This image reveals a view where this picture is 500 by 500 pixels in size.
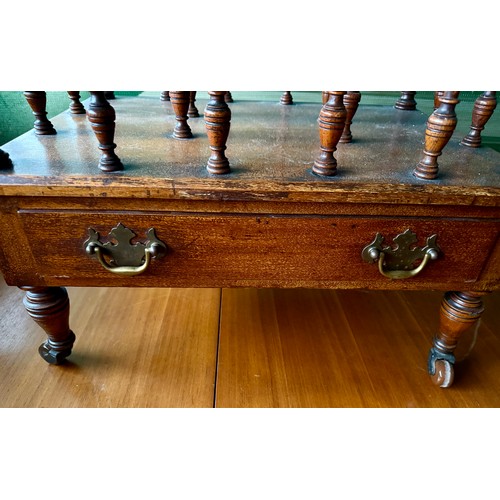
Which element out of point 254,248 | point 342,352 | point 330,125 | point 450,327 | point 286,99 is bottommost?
point 342,352

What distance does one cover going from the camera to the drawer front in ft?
2.30

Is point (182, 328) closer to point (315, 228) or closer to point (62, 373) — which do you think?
point (62, 373)

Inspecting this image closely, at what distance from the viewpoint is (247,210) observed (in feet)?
2.26

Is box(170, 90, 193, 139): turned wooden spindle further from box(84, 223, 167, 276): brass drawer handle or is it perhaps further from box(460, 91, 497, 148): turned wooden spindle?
box(460, 91, 497, 148): turned wooden spindle

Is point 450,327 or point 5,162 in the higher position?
point 5,162

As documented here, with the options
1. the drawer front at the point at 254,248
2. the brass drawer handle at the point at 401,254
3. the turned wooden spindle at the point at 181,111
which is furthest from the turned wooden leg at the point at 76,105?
the brass drawer handle at the point at 401,254

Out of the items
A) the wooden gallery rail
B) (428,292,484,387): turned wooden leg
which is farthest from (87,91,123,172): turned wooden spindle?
(428,292,484,387): turned wooden leg

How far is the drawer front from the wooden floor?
0.26m

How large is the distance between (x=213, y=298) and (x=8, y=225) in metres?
0.58

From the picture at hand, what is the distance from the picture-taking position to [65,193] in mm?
660

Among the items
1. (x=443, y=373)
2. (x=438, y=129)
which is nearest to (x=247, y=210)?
(x=438, y=129)

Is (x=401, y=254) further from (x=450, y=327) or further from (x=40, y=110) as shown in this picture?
(x=40, y=110)

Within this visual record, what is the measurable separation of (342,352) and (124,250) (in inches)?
23.1

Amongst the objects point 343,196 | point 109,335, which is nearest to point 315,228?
point 343,196
